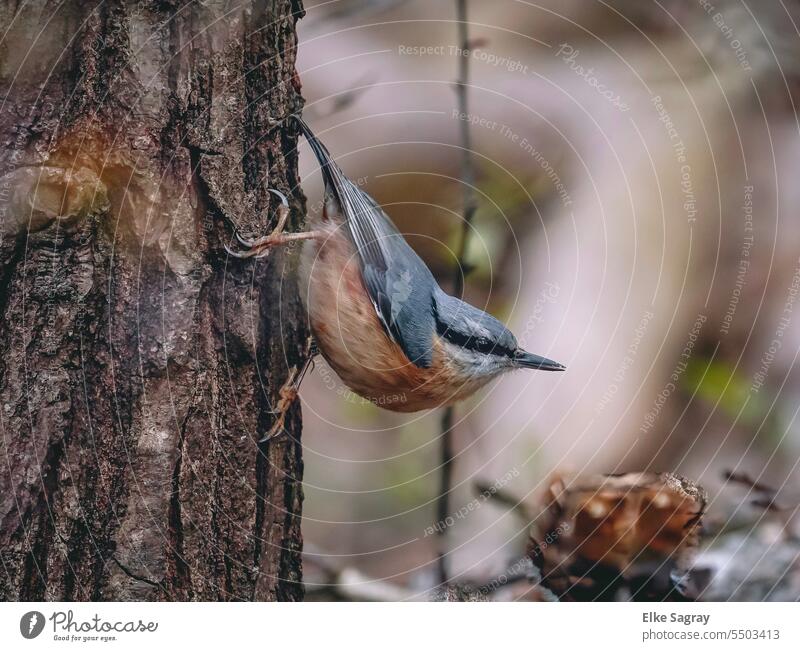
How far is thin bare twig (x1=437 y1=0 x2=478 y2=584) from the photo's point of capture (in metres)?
1.32

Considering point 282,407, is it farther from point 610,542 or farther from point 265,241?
point 610,542

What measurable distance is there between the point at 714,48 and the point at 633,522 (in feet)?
3.40

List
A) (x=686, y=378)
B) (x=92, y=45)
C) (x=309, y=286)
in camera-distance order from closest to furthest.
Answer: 1. (x=92, y=45)
2. (x=309, y=286)
3. (x=686, y=378)

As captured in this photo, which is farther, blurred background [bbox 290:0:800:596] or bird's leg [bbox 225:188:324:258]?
blurred background [bbox 290:0:800:596]

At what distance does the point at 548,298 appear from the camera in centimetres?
146

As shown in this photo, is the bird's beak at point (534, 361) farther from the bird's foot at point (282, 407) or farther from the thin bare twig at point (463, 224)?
the bird's foot at point (282, 407)

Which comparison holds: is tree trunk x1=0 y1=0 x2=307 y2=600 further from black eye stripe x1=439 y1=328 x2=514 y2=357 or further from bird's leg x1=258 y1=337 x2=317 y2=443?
black eye stripe x1=439 y1=328 x2=514 y2=357

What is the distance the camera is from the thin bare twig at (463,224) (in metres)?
1.32

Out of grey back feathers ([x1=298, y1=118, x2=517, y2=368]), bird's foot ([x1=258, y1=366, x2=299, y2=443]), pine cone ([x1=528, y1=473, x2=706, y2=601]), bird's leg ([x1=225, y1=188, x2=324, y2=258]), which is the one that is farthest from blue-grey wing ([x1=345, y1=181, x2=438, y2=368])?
pine cone ([x1=528, y1=473, x2=706, y2=601])

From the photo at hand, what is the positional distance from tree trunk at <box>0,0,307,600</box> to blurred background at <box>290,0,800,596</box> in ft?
0.46

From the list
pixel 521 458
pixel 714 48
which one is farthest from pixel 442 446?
pixel 714 48

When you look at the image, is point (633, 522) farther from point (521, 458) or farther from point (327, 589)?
point (327, 589)

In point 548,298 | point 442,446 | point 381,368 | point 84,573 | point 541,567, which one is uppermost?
point 548,298

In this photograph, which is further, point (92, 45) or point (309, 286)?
point (309, 286)
